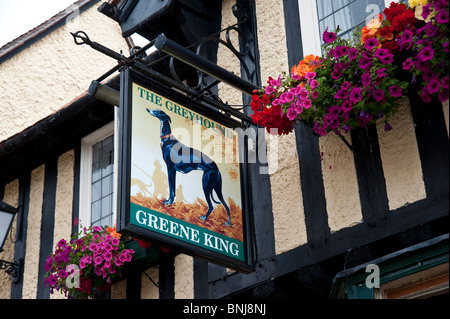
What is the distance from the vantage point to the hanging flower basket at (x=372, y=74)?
230 inches

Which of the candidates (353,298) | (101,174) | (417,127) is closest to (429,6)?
(417,127)

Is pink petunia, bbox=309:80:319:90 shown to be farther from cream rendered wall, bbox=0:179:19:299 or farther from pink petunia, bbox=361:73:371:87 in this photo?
cream rendered wall, bbox=0:179:19:299

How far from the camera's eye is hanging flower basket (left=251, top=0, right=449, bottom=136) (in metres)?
5.84

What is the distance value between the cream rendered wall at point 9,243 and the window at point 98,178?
42.5 inches

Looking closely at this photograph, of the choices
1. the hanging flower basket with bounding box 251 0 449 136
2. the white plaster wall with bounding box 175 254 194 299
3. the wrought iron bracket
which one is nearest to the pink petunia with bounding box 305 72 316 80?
the hanging flower basket with bounding box 251 0 449 136

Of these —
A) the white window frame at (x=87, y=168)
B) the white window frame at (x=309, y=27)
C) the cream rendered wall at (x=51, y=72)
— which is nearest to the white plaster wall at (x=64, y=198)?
the white window frame at (x=87, y=168)

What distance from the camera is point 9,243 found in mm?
9953

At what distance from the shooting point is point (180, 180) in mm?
6551

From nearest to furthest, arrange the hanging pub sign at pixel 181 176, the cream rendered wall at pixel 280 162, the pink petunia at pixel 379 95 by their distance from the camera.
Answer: the pink petunia at pixel 379 95 → the hanging pub sign at pixel 181 176 → the cream rendered wall at pixel 280 162

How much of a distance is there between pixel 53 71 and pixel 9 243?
98.0 inches

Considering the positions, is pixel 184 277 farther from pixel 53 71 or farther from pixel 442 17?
pixel 53 71

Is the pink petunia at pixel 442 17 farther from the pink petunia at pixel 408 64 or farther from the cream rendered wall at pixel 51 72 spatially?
the cream rendered wall at pixel 51 72
